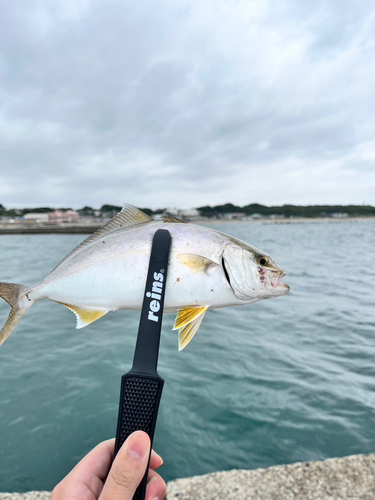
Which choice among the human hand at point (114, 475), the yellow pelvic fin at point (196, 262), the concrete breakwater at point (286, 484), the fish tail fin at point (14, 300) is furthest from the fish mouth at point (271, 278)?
the concrete breakwater at point (286, 484)

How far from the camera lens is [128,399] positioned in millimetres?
1173

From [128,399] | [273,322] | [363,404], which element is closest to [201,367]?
[363,404]

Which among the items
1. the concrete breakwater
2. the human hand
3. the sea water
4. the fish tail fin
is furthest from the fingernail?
the sea water

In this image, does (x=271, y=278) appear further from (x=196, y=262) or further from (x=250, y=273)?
(x=196, y=262)

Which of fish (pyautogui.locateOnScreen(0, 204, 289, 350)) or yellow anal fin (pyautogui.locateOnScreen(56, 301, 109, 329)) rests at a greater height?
fish (pyautogui.locateOnScreen(0, 204, 289, 350))

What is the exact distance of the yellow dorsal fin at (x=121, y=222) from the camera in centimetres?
134

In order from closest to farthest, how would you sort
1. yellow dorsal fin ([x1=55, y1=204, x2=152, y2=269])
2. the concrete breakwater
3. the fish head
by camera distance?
the fish head
yellow dorsal fin ([x1=55, y1=204, x2=152, y2=269])
the concrete breakwater

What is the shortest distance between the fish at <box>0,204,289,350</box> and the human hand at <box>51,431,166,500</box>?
416mm

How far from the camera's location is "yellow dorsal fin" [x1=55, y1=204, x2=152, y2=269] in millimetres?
1338

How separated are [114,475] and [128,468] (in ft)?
0.21

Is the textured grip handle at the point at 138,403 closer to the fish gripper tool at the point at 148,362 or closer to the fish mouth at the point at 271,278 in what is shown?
the fish gripper tool at the point at 148,362

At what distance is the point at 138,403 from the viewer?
3.92 feet

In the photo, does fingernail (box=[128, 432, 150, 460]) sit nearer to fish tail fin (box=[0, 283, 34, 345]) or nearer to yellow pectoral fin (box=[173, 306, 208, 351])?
yellow pectoral fin (box=[173, 306, 208, 351])

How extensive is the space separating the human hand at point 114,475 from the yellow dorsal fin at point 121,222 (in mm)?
738
